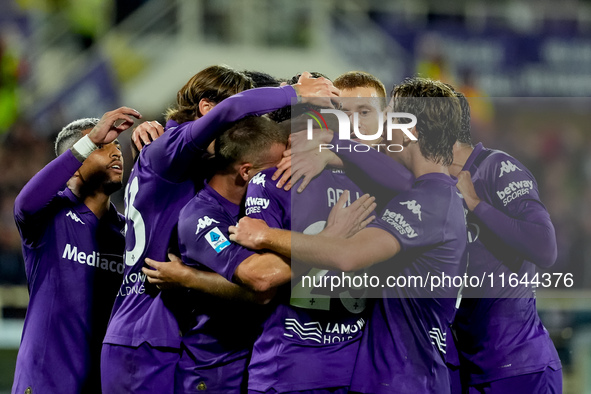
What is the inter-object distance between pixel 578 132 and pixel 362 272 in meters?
11.2

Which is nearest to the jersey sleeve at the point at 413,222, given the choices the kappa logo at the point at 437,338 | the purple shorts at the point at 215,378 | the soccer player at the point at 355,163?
the soccer player at the point at 355,163

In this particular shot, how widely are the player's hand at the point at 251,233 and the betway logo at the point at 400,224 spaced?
0.58m

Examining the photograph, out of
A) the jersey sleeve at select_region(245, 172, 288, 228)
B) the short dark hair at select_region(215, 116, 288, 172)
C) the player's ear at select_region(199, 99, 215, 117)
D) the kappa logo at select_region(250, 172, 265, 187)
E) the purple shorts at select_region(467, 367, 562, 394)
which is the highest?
the player's ear at select_region(199, 99, 215, 117)

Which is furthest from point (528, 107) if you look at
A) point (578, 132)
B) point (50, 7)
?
point (50, 7)

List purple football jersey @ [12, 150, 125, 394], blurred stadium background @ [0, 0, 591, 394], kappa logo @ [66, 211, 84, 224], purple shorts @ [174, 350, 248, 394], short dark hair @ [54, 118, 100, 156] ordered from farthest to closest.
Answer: blurred stadium background @ [0, 0, 591, 394], short dark hair @ [54, 118, 100, 156], kappa logo @ [66, 211, 84, 224], purple football jersey @ [12, 150, 125, 394], purple shorts @ [174, 350, 248, 394]

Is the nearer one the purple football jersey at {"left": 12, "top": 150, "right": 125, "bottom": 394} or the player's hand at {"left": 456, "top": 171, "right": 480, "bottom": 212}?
the player's hand at {"left": 456, "top": 171, "right": 480, "bottom": 212}

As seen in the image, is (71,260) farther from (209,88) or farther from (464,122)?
(464,122)

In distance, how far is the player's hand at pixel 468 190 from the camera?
424 centimetres

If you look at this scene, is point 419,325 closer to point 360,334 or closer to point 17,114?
point 360,334

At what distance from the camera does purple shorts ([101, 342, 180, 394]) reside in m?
4.05

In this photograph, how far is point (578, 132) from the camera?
14.0 meters

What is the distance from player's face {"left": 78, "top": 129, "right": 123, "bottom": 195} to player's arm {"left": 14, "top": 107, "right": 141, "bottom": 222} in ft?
1.15

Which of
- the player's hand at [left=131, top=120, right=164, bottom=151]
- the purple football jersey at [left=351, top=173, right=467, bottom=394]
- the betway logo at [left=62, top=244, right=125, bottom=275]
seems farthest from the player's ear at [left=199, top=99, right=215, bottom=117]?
the purple football jersey at [left=351, top=173, right=467, bottom=394]

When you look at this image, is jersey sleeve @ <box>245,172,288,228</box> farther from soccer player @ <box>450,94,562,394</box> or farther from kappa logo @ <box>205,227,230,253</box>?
soccer player @ <box>450,94,562,394</box>
